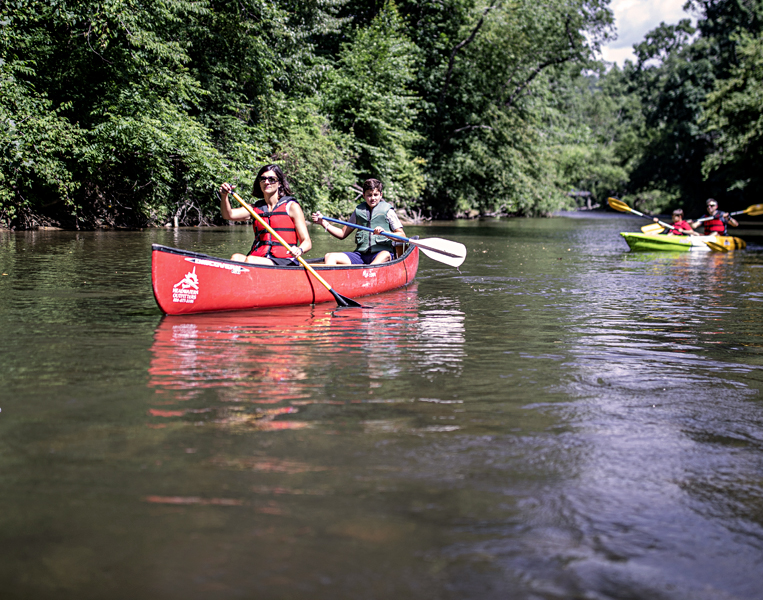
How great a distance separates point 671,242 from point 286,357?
12.9 metres

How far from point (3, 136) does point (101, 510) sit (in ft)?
46.5

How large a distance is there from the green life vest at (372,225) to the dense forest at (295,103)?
9079 mm

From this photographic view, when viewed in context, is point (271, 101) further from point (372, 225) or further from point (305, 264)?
point (305, 264)

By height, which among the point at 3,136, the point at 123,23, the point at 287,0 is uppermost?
the point at 287,0

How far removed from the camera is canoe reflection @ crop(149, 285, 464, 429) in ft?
13.1

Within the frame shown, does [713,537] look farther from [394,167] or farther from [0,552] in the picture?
[394,167]

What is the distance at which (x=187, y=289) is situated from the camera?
21.6ft

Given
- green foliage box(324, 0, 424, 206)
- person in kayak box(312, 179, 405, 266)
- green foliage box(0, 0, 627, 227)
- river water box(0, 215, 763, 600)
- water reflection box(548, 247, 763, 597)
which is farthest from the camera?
green foliage box(324, 0, 424, 206)

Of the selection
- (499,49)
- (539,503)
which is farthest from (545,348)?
(499,49)

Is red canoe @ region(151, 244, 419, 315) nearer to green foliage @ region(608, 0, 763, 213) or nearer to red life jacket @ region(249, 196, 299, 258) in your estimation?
red life jacket @ region(249, 196, 299, 258)

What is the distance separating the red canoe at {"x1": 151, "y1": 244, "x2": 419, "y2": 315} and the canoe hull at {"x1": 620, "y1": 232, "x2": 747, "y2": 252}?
30.2 feet

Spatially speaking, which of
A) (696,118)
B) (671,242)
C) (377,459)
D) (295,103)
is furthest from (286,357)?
(696,118)

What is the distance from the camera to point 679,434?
11.8 feet

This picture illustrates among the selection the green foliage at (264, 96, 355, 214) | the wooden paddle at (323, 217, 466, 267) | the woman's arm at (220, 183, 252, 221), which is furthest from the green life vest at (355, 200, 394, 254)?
the green foliage at (264, 96, 355, 214)
